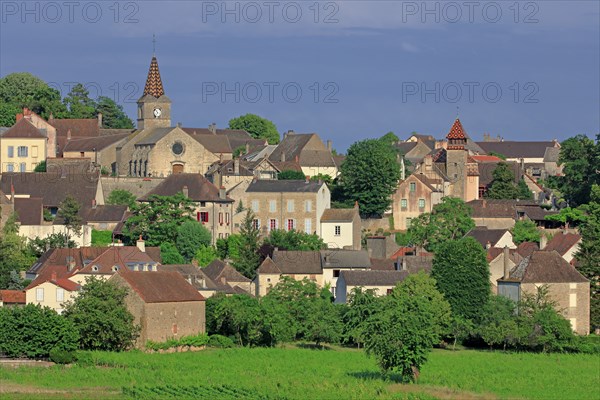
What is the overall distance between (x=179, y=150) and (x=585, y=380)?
155 feet

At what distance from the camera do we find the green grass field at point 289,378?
2739 inches

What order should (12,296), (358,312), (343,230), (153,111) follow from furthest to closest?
(153,111)
(343,230)
(12,296)
(358,312)

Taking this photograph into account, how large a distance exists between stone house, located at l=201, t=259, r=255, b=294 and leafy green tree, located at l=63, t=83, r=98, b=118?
41.3 meters

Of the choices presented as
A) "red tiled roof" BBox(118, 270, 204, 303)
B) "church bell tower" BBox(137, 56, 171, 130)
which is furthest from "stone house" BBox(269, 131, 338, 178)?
"red tiled roof" BBox(118, 270, 204, 303)

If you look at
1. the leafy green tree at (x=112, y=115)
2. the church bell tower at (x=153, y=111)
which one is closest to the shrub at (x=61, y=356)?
the church bell tower at (x=153, y=111)

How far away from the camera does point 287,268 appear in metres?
96.9

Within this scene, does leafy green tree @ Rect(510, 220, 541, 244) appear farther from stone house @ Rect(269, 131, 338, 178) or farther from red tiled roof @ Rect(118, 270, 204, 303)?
red tiled roof @ Rect(118, 270, 204, 303)

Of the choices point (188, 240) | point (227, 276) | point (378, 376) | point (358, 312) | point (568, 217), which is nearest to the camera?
point (378, 376)

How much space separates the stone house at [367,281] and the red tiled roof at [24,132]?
30.0 m

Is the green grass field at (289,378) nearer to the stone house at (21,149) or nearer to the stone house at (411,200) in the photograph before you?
the stone house at (411,200)

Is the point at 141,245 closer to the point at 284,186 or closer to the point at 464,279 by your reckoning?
the point at 284,186

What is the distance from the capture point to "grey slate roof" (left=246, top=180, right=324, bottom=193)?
104375mm

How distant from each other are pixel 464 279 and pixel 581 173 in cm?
2501

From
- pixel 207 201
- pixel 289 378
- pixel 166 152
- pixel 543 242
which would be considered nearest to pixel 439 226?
pixel 543 242
